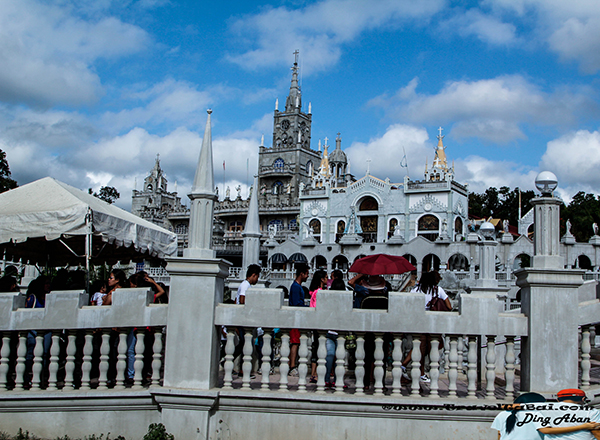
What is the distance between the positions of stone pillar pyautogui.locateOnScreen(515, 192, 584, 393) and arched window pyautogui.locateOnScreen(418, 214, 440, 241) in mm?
47407

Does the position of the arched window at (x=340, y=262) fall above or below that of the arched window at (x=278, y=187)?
below

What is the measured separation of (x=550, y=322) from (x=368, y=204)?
51.3 m

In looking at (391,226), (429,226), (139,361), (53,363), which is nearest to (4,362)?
(53,363)

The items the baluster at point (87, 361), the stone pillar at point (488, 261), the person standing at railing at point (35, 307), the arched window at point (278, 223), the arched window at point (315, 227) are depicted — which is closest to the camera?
the baluster at point (87, 361)

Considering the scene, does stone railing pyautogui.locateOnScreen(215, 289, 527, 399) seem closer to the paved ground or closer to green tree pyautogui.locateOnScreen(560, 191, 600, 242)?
the paved ground

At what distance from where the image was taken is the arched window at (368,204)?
56281mm

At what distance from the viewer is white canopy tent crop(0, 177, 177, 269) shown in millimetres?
7891

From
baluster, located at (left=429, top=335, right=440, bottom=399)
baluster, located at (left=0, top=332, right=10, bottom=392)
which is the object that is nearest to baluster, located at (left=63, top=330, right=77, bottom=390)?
baluster, located at (left=0, top=332, right=10, bottom=392)

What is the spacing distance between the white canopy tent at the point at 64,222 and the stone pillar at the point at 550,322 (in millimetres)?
6350

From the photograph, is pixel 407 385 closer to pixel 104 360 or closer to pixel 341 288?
pixel 341 288

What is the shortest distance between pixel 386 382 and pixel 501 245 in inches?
1285

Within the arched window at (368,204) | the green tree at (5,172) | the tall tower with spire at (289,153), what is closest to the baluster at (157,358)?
the green tree at (5,172)

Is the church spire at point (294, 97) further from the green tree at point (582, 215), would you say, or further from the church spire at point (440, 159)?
the green tree at point (582, 215)

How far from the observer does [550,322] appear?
18.8 feet
